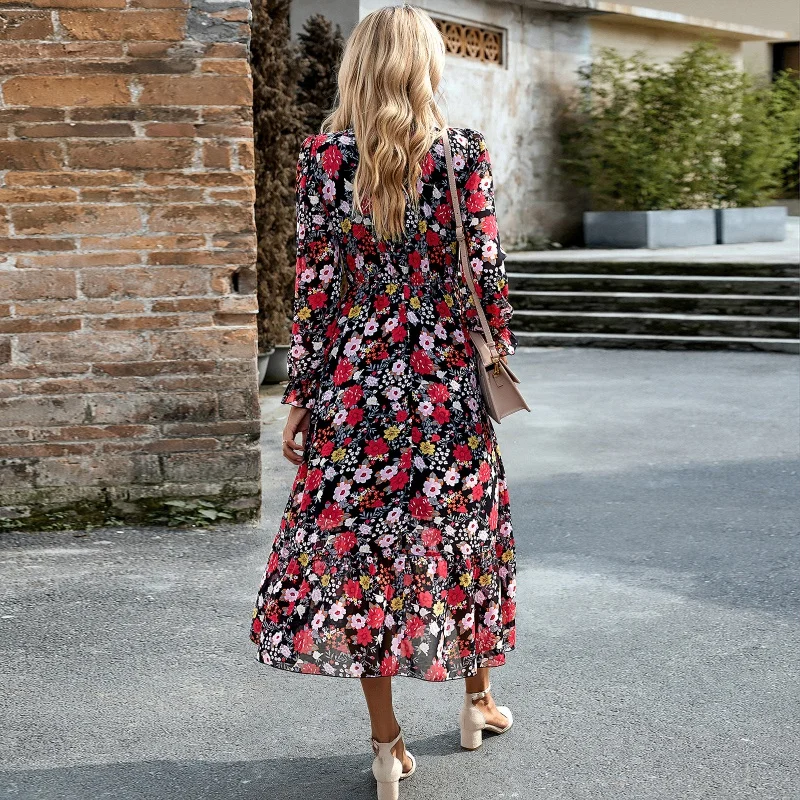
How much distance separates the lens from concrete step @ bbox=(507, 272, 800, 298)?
11312mm

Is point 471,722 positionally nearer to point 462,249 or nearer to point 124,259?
point 462,249

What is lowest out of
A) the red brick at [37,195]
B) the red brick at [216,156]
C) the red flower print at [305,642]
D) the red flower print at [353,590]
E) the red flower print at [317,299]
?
the red flower print at [305,642]

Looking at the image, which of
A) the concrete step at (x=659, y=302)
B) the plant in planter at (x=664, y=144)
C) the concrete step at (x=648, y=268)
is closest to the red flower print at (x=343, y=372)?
the concrete step at (x=659, y=302)

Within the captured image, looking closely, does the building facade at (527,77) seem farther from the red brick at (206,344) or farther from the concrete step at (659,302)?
the red brick at (206,344)

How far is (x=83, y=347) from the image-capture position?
5.12m

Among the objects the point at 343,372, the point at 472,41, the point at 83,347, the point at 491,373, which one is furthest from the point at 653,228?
the point at 343,372

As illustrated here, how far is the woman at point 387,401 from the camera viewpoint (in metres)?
2.76

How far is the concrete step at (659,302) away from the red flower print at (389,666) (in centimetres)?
896

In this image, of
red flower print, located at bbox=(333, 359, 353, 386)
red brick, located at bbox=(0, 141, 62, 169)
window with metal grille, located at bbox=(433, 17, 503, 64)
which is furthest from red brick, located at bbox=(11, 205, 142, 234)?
window with metal grille, located at bbox=(433, 17, 503, 64)

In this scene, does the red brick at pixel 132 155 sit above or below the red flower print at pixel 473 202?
above

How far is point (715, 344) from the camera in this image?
10898mm

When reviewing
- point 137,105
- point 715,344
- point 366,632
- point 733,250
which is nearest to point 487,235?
point 366,632

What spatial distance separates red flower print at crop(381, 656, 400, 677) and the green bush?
12.9m

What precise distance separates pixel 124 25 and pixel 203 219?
832 millimetres
